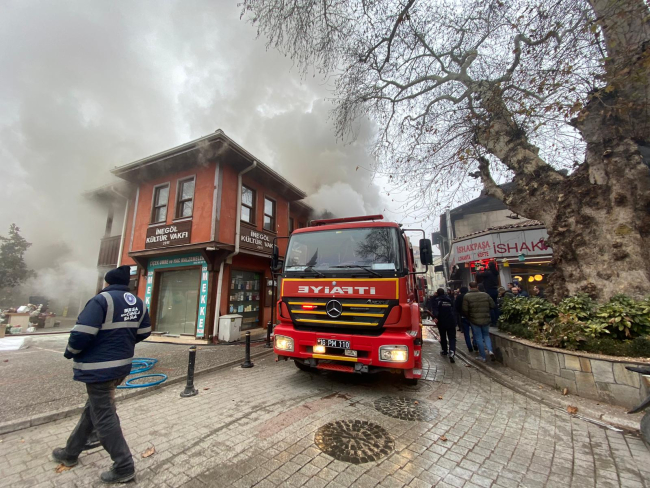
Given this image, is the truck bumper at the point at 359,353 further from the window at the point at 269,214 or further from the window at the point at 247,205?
the window at the point at 269,214

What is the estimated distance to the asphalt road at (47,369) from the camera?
12.3ft

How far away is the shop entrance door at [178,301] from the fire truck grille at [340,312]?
20.7ft

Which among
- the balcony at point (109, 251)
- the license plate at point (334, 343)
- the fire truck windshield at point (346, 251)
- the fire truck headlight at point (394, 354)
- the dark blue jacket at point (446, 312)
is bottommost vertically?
the fire truck headlight at point (394, 354)

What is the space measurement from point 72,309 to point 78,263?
5.12m

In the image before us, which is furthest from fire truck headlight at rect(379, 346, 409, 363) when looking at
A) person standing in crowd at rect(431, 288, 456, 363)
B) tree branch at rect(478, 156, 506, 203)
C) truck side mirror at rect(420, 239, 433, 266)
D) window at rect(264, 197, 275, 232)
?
window at rect(264, 197, 275, 232)

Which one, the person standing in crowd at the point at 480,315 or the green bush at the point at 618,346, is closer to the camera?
the green bush at the point at 618,346

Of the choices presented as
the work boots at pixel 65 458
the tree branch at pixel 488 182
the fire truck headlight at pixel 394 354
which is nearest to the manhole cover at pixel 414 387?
the fire truck headlight at pixel 394 354

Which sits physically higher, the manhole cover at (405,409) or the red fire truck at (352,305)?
the red fire truck at (352,305)

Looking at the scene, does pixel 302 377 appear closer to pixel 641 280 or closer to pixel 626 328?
pixel 626 328

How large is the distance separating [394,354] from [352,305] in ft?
2.88

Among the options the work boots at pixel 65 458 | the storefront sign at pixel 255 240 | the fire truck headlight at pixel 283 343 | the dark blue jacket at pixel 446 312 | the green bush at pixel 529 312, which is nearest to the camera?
the work boots at pixel 65 458

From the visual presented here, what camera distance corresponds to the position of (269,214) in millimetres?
11508

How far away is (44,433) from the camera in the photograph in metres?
3.12

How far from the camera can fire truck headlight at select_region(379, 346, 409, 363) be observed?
363 cm
